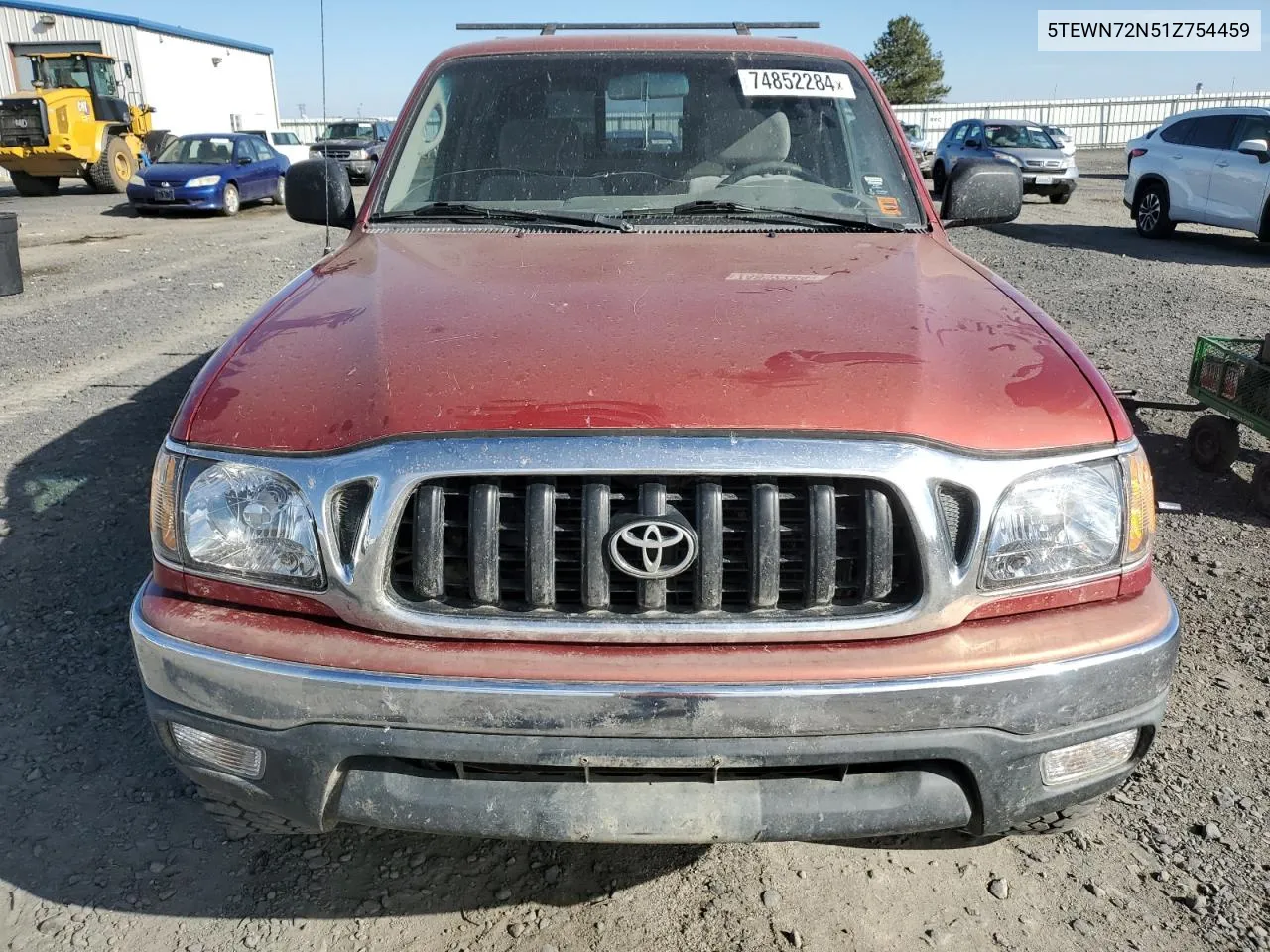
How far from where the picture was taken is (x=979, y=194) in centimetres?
337

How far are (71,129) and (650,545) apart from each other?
23.7 metres

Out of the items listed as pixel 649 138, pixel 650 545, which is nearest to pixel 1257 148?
pixel 649 138

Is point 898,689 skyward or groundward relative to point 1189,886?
skyward

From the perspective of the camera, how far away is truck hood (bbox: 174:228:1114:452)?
5.81 ft

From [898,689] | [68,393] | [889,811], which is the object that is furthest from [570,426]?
[68,393]

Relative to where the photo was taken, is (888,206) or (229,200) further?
(229,200)

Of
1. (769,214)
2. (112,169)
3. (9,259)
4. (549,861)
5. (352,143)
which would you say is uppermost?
(352,143)

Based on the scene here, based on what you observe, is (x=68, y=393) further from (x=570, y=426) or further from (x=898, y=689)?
(x=898, y=689)

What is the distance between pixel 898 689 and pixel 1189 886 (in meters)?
1.15

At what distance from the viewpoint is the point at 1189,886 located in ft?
7.45

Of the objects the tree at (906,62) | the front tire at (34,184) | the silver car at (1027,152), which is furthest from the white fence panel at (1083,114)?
the front tire at (34,184)

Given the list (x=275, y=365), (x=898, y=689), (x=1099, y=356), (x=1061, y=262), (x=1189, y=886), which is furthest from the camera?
(x=1061, y=262)

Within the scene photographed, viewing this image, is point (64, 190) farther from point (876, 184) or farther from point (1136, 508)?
point (1136, 508)

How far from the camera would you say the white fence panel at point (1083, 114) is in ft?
139
